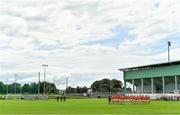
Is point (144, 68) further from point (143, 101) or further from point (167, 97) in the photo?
point (143, 101)

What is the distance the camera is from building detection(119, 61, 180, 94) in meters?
118

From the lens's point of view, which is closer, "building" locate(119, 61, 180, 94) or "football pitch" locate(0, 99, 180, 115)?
"football pitch" locate(0, 99, 180, 115)

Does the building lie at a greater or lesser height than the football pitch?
greater

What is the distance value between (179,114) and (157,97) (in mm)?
74102

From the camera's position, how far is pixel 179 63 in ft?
372

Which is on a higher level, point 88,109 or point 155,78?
point 155,78

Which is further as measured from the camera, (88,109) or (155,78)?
(155,78)

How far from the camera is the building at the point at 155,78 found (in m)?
118

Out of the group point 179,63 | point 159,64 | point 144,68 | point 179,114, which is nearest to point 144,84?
point 144,68

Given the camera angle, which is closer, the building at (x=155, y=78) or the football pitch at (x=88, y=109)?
the football pitch at (x=88, y=109)

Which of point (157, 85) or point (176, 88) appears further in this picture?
point (157, 85)

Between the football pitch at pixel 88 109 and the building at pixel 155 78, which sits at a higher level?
the building at pixel 155 78

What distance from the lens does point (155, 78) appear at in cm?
12850

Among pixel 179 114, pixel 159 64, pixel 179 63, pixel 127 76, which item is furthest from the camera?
pixel 127 76
